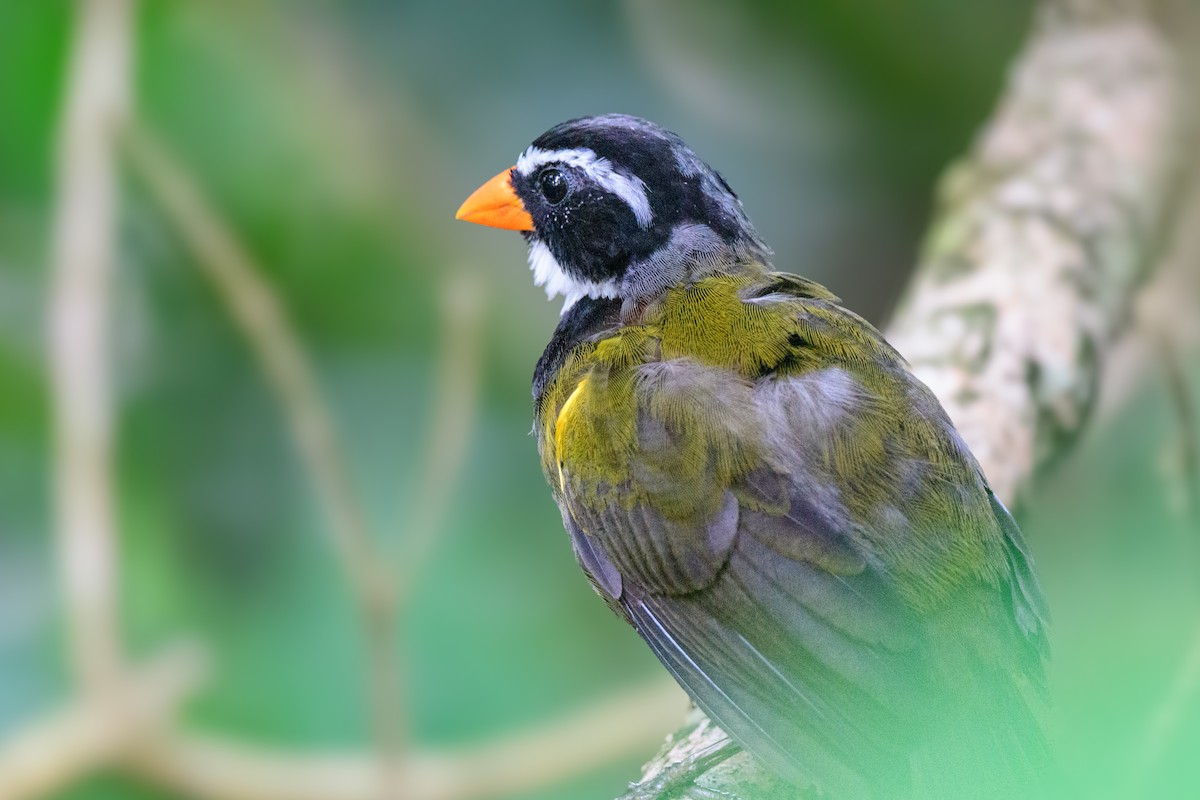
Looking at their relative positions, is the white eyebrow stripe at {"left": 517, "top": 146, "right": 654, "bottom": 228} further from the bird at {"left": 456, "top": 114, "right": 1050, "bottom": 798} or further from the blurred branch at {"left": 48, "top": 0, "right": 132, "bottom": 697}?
the blurred branch at {"left": 48, "top": 0, "right": 132, "bottom": 697}

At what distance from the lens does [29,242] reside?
441 cm

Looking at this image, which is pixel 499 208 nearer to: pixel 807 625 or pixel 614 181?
pixel 614 181

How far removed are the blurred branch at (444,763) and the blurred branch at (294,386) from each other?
0.68 feet

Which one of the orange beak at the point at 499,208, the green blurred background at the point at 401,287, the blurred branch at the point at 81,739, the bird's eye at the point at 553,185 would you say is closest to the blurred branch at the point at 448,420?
the green blurred background at the point at 401,287

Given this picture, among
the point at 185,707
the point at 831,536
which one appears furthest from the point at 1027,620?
the point at 185,707

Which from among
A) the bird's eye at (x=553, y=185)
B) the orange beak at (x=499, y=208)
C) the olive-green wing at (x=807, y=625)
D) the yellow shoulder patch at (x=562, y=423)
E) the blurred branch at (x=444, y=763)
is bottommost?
the olive-green wing at (x=807, y=625)

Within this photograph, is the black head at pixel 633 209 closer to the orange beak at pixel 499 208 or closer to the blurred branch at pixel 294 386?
the orange beak at pixel 499 208

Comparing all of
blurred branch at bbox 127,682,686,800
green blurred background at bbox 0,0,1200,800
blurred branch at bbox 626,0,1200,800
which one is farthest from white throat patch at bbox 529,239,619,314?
green blurred background at bbox 0,0,1200,800

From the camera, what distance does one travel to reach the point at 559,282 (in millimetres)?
2578

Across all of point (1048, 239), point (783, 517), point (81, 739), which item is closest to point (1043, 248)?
point (1048, 239)

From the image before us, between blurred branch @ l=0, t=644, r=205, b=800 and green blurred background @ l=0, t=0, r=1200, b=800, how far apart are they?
0.34 ft

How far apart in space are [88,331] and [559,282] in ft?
6.39

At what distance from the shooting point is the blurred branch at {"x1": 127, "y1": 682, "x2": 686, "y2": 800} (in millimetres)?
3652

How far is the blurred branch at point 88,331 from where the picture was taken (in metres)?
3.58
